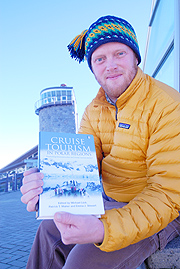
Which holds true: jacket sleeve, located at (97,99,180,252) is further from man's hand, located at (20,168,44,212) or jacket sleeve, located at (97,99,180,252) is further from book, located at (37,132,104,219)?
man's hand, located at (20,168,44,212)

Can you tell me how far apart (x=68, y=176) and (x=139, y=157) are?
541 millimetres

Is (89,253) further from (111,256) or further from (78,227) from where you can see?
(78,227)

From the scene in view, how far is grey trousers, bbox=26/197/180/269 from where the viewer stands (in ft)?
3.99

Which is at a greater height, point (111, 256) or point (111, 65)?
point (111, 65)

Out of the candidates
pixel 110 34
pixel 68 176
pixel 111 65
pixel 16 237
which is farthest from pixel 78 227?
pixel 16 237

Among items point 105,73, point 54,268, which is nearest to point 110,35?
point 105,73

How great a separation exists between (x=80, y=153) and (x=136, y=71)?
0.84 metres

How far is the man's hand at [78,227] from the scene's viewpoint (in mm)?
1006

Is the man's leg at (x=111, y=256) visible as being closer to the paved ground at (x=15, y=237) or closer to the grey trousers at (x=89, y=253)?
the grey trousers at (x=89, y=253)

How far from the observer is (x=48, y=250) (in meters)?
1.57

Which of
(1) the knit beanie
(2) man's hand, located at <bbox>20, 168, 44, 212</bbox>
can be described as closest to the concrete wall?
(1) the knit beanie

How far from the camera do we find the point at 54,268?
1.56m

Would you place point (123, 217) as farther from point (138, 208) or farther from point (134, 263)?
point (134, 263)

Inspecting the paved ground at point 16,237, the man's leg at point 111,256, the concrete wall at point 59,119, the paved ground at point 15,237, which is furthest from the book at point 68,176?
the concrete wall at point 59,119
